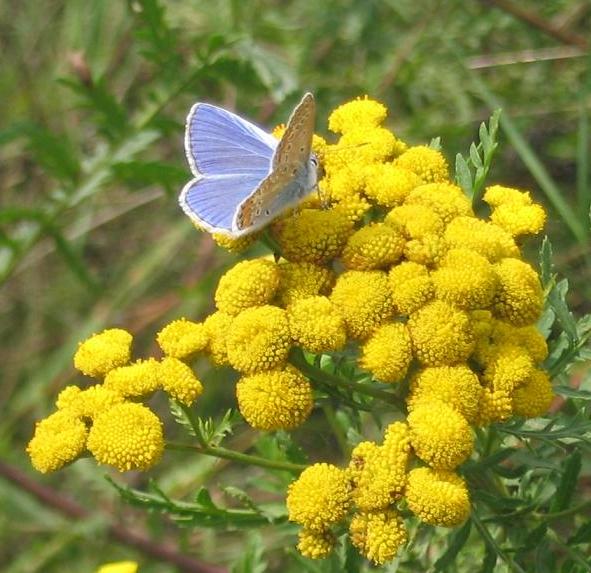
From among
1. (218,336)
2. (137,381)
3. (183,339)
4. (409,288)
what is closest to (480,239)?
(409,288)

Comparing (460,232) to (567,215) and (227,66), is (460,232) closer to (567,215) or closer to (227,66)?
(567,215)

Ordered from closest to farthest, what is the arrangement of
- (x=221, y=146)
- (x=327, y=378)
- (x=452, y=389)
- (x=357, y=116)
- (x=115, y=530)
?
(x=452, y=389), (x=327, y=378), (x=221, y=146), (x=357, y=116), (x=115, y=530)

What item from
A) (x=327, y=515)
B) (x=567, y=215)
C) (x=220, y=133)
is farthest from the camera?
(x=567, y=215)

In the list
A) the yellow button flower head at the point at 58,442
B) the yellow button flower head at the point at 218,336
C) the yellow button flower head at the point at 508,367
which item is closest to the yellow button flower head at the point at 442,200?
the yellow button flower head at the point at 508,367

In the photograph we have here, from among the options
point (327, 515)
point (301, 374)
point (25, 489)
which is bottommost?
point (25, 489)

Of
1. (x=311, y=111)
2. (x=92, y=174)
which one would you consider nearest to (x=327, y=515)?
(x=311, y=111)

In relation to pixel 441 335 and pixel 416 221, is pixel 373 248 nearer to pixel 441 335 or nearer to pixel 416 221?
pixel 416 221

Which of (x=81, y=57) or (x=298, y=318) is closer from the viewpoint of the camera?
(x=298, y=318)
